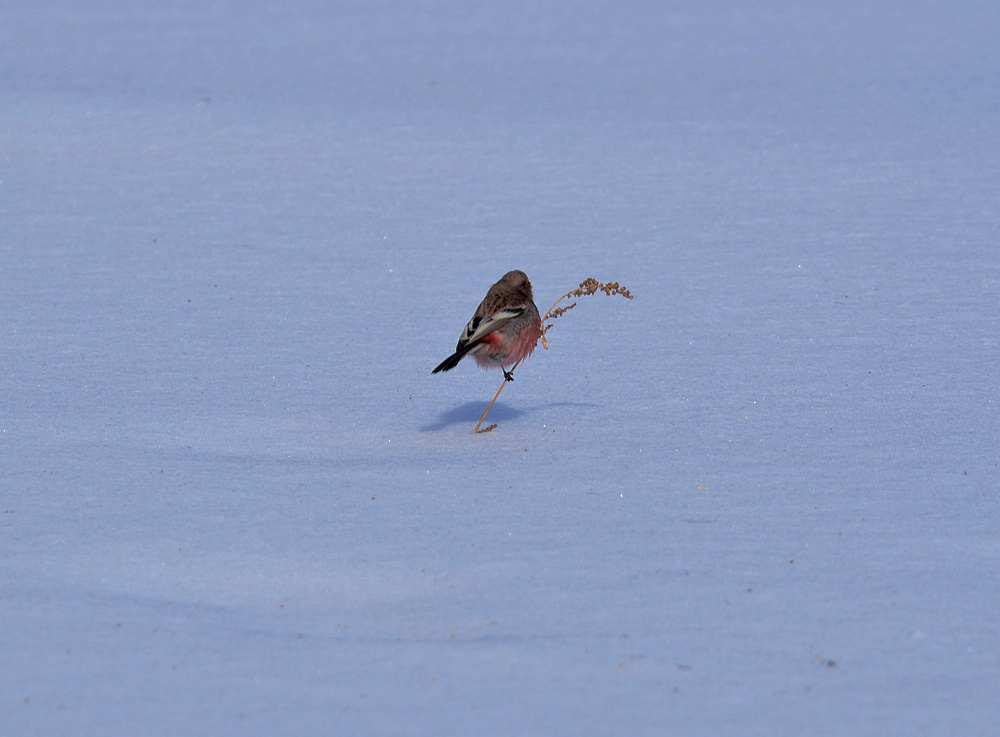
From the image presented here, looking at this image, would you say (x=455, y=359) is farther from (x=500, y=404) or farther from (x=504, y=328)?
(x=500, y=404)

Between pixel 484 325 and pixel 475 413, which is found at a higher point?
pixel 484 325

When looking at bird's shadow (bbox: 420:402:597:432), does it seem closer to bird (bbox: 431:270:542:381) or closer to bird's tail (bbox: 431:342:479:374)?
bird (bbox: 431:270:542:381)

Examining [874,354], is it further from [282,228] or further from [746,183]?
[282,228]

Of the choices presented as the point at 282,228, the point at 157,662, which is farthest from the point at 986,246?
the point at 157,662

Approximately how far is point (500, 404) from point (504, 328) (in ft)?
1.97

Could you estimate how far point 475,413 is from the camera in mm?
5566

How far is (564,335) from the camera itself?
677 centimetres

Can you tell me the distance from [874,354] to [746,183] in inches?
141

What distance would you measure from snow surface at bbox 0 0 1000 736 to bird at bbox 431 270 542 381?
32 centimetres

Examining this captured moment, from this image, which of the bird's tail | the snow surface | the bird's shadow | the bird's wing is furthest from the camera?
the bird's shadow

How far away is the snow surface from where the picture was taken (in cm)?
319

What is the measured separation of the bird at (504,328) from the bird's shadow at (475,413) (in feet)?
0.58

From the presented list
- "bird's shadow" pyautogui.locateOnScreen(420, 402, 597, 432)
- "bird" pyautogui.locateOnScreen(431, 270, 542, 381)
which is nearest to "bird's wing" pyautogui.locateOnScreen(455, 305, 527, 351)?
"bird" pyautogui.locateOnScreen(431, 270, 542, 381)

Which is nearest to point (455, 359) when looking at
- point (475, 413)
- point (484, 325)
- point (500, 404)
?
point (484, 325)
